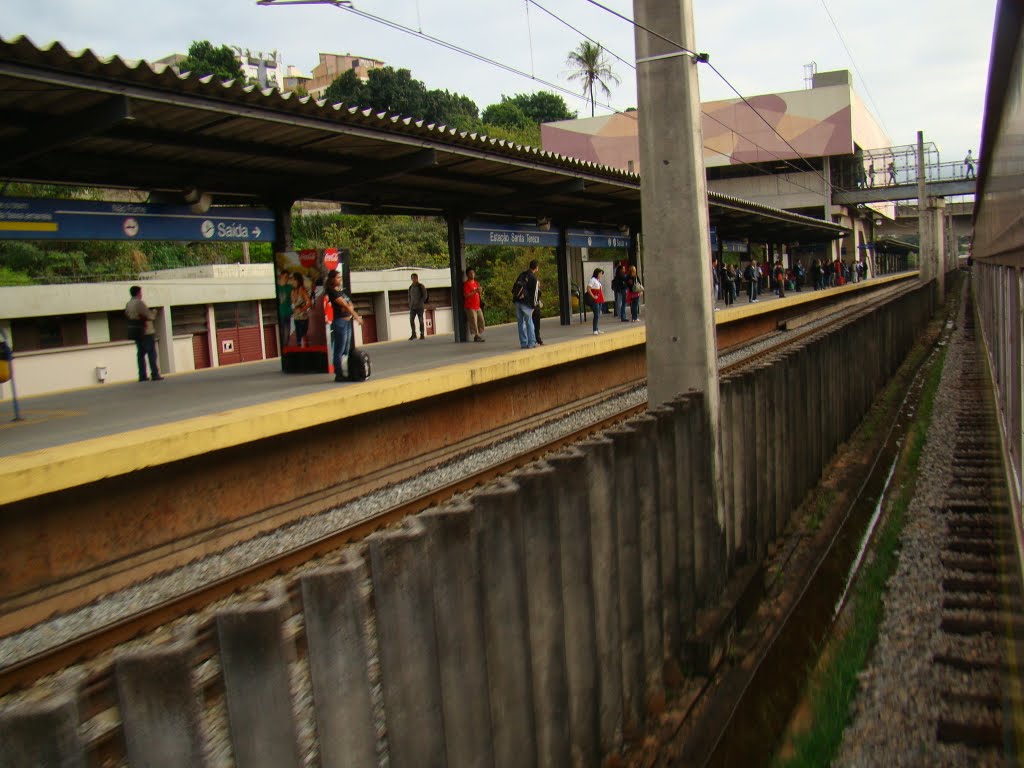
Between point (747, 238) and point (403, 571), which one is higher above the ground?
point (747, 238)

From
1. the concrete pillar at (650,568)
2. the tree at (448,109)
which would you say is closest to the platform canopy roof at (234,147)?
the concrete pillar at (650,568)

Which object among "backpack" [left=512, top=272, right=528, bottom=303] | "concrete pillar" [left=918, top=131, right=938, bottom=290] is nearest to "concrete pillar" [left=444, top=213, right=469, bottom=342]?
"backpack" [left=512, top=272, right=528, bottom=303]

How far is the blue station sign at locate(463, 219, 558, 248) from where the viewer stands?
706 inches

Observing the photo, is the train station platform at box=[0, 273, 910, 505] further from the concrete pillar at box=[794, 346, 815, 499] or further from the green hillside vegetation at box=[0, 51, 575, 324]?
the green hillside vegetation at box=[0, 51, 575, 324]

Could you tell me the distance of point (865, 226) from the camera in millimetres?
72812

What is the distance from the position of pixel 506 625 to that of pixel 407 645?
522 millimetres

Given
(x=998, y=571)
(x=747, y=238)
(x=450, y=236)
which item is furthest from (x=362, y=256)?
(x=998, y=571)

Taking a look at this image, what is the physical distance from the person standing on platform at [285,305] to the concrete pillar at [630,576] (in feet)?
31.8

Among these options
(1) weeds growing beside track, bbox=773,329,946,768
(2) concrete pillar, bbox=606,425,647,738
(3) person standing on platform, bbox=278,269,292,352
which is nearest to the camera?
(2) concrete pillar, bbox=606,425,647,738

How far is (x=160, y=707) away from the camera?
176 centimetres

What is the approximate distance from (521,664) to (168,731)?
138 centimetres

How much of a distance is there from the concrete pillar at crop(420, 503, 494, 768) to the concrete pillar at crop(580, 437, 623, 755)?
2.70ft

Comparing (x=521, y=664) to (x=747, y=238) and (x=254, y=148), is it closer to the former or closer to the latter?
(x=254, y=148)

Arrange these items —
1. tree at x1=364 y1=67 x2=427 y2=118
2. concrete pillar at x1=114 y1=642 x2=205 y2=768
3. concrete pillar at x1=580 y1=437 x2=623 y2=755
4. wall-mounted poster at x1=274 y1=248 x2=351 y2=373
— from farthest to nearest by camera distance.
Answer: tree at x1=364 y1=67 x2=427 y2=118, wall-mounted poster at x1=274 y1=248 x2=351 y2=373, concrete pillar at x1=580 y1=437 x2=623 y2=755, concrete pillar at x1=114 y1=642 x2=205 y2=768
